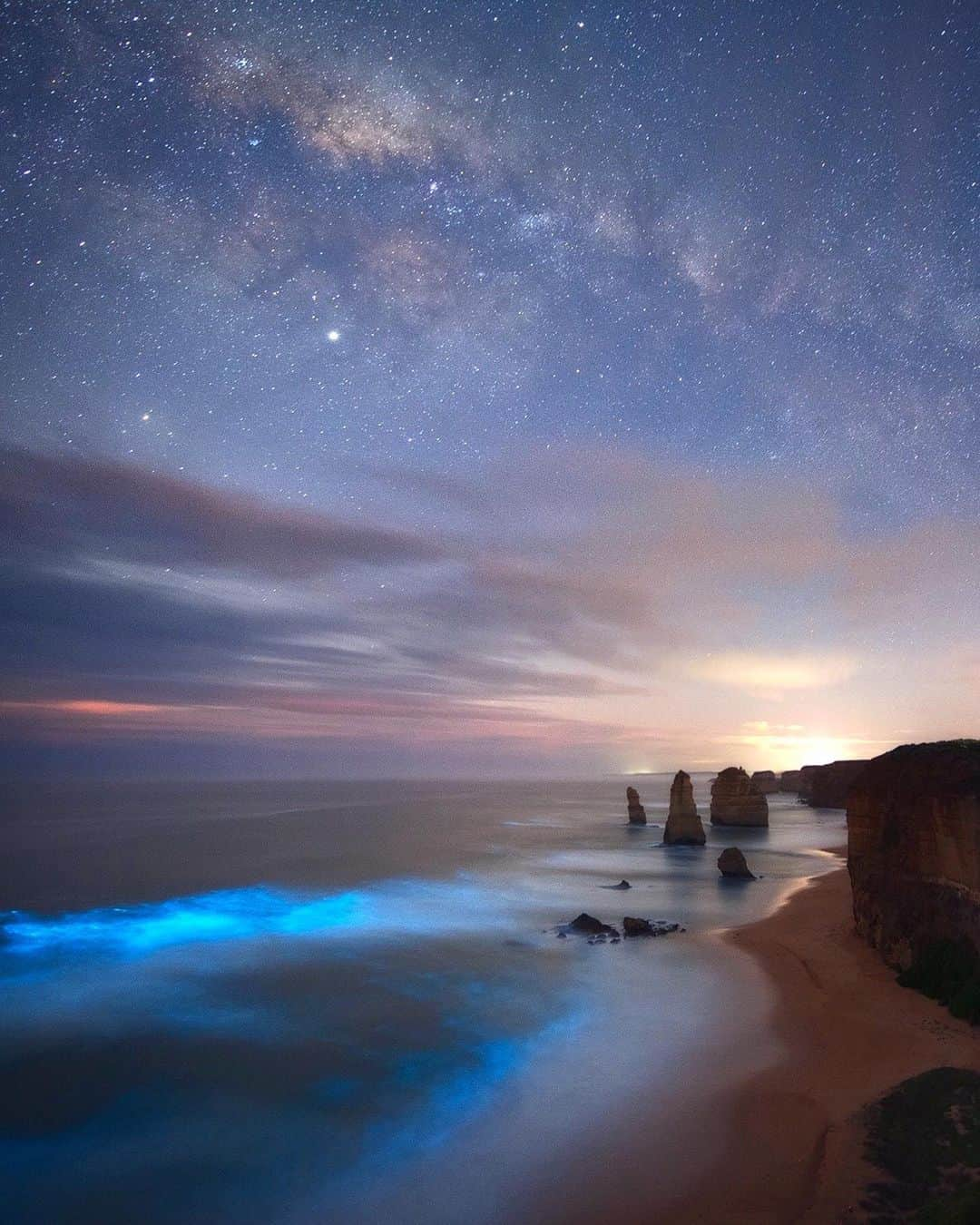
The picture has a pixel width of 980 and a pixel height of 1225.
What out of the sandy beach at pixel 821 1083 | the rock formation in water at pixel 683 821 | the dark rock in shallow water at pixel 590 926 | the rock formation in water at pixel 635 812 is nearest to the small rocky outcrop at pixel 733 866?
the dark rock in shallow water at pixel 590 926

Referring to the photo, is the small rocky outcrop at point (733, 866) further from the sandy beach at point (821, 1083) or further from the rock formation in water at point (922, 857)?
the rock formation in water at point (922, 857)

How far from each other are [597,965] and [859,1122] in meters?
15.2

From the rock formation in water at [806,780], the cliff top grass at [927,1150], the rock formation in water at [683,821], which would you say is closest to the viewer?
the cliff top grass at [927,1150]

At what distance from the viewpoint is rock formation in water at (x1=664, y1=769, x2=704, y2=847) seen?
64500 mm

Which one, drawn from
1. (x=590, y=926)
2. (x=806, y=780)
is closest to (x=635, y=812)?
(x=590, y=926)

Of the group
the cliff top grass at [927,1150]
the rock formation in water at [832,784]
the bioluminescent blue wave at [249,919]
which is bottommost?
the bioluminescent blue wave at [249,919]

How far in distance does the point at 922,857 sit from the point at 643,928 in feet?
49.0

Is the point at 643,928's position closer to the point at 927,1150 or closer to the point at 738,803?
the point at 927,1150

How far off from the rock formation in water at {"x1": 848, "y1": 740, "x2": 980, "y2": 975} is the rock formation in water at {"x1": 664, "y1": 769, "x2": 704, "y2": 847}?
136 feet

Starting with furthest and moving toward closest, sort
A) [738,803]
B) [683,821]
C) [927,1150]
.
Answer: [738,803] → [683,821] → [927,1150]

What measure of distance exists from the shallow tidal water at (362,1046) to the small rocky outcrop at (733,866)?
99 cm

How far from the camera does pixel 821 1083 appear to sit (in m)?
14.8

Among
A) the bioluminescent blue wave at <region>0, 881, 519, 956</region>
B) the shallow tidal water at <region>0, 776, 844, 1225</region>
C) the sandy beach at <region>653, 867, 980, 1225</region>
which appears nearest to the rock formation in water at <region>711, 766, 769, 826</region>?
the shallow tidal water at <region>0, 776, 844, 1225</region>

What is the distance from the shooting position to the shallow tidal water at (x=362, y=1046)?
43.9 ft
